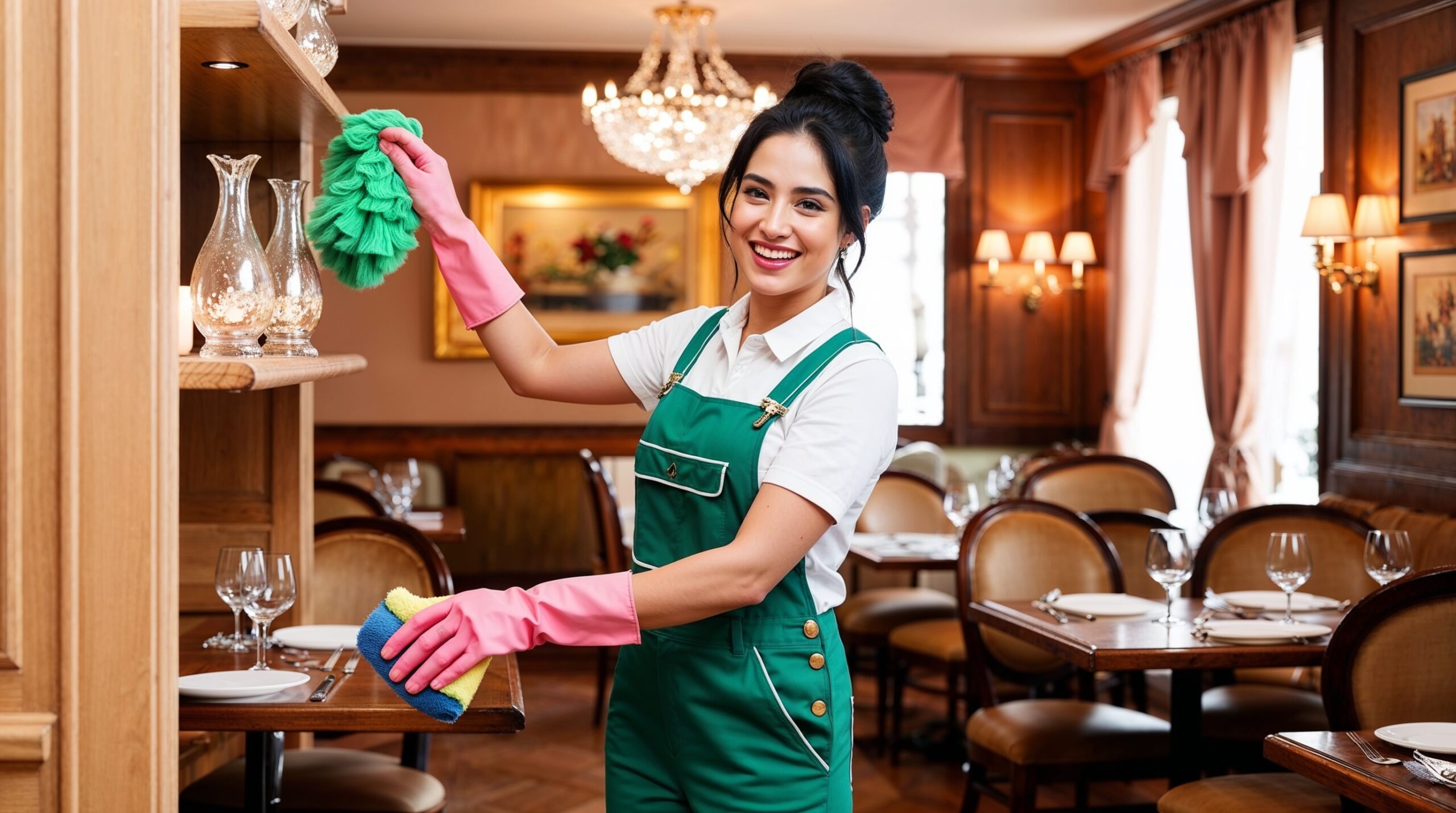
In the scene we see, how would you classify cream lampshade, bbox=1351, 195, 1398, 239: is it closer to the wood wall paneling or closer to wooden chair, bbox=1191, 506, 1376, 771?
the wood wall paneling

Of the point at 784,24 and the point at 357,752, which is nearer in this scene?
the point at 357,752

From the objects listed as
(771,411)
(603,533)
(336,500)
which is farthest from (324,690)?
(603,533)

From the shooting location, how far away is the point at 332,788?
256cm

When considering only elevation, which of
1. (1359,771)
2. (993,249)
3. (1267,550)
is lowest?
(1359,771)

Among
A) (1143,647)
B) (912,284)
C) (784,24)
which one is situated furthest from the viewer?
(912,284)

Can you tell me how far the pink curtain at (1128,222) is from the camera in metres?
6.48

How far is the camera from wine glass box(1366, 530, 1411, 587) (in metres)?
3.04

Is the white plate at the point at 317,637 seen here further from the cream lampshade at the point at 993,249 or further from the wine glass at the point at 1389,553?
the cream lampshade at the point at 993,249

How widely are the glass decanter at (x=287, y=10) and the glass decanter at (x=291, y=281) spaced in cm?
22

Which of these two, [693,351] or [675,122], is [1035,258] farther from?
[693,351]

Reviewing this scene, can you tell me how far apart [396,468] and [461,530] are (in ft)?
1.15

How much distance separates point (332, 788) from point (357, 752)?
36 cm

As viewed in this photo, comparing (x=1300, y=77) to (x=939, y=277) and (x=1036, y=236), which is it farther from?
(x=939, y=277)

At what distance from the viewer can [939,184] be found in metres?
7.23
